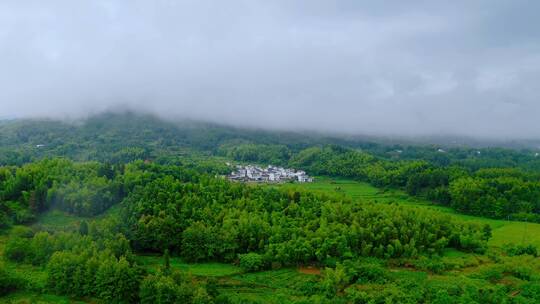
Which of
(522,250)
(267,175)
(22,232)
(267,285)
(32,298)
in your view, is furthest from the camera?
(267,175)

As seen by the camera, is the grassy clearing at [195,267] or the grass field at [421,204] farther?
the grass field at [421,204]

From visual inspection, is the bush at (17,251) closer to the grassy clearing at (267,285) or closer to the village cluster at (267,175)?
the grassy clearing at (267,285)

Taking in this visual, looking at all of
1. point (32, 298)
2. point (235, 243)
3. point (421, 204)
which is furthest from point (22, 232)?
point (421, 204)

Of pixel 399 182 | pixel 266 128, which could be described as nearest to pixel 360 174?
pixel 399 182

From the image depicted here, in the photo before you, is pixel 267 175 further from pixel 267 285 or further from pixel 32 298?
pixel 32 298

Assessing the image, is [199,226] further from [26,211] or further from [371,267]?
[26,211]

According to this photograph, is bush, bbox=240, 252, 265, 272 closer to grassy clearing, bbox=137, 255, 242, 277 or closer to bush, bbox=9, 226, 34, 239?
grassy clearing, bbox=137, 255, 242, 277

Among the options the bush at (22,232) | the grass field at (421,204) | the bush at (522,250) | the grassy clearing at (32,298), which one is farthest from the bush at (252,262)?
the grass field at (421,204)
